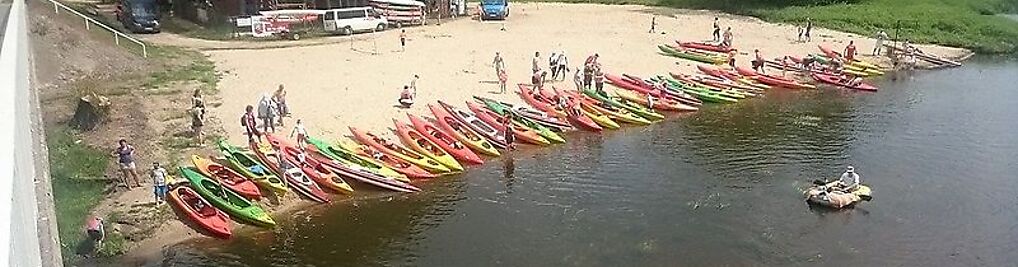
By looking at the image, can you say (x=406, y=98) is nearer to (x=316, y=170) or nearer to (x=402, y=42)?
(x=316, y=170)

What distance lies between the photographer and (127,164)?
67.5ft

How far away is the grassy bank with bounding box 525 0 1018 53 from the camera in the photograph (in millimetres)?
45562

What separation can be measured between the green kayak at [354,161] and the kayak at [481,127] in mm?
3902

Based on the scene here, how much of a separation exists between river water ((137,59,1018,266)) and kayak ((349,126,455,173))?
70cm

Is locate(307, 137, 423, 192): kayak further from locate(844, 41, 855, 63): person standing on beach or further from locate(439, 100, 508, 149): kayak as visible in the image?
locate(844, 41, 855, 63): person standing on beach

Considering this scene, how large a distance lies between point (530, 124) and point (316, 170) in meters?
7.41

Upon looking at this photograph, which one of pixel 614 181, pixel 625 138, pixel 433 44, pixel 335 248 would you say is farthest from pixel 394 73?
pixel 335 248

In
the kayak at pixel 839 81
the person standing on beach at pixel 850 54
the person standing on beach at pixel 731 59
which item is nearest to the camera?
the kayak at pixel 839 81

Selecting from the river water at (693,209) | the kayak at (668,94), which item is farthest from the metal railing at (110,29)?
the river water at (693,209)

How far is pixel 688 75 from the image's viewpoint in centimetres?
3553

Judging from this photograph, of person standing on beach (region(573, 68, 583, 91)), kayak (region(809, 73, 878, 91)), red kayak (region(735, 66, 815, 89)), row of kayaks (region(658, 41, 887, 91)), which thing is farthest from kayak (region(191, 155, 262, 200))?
kayak (region(809, 73, 878, 91))

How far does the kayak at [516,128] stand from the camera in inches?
1030

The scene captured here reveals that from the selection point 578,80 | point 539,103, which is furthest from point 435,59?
point 539,103

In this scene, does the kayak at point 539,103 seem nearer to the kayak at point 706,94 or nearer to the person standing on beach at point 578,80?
the person standing on beach at point 578,80
